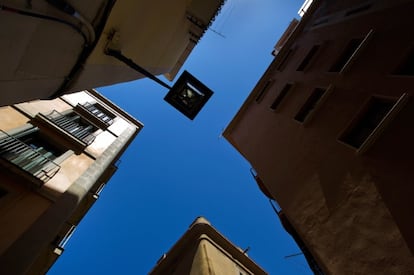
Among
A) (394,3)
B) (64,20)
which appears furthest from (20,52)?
(394,3)

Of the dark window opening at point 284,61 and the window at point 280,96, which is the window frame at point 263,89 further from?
the window at point 280,96

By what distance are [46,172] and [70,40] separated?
5.65 meters

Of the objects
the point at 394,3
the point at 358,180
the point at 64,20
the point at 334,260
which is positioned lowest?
the point at 334,260

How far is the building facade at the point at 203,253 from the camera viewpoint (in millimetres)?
10781

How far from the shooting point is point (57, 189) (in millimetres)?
8531

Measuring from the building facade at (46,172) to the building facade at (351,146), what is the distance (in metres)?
6.49

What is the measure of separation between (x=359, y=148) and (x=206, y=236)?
810 cm

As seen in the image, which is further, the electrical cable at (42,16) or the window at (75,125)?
the window at (75,125)

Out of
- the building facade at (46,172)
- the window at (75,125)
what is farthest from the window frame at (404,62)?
the window at (75,125)

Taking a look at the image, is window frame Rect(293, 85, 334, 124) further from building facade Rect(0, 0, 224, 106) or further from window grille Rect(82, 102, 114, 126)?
window grille Rect(82, 102, 114, 126)

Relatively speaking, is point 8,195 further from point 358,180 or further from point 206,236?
point 358,180

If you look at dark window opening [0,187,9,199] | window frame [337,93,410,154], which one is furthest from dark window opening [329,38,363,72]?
dark window opening [0,187,9,199]

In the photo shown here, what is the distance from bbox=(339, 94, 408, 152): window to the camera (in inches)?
257

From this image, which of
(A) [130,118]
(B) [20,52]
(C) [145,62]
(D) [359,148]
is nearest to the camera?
(B) [20,52]
